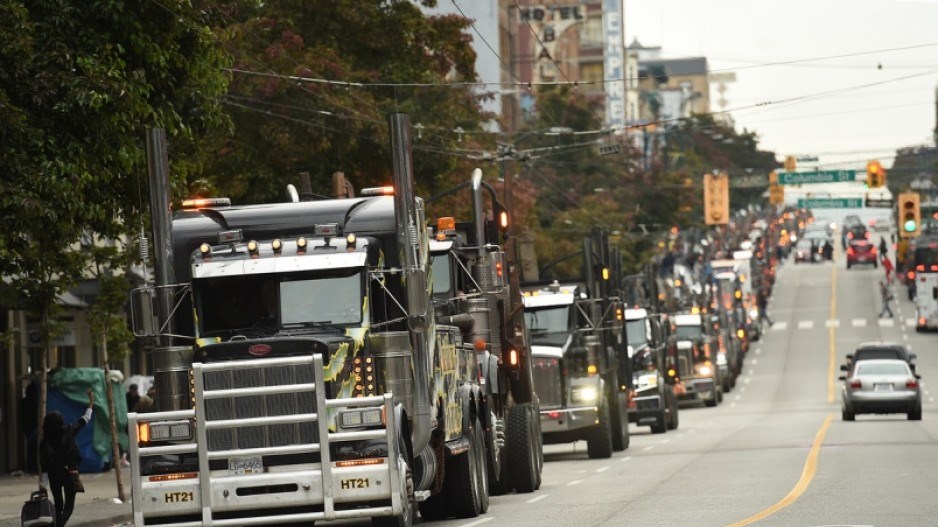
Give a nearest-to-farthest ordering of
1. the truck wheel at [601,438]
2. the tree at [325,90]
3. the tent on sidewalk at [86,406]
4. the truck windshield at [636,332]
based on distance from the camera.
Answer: the truck wheel at [601,438]
the tent on sidewalk at [86,406]
the tree at [325,90]
the truck windshield at [636,332]

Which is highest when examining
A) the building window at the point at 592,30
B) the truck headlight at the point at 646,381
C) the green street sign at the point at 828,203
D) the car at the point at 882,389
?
the building window at the point at 592,30

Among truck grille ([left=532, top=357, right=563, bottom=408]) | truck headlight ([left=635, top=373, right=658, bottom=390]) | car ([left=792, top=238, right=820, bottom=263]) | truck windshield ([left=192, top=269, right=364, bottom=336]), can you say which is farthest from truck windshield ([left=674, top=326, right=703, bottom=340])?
car ([left=792, top=238, right=820, bottom=263])

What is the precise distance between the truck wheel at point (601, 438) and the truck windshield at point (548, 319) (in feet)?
5.51

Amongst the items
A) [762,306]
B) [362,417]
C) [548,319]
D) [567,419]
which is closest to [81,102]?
[362,417]

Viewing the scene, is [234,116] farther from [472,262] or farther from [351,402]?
[351,402]

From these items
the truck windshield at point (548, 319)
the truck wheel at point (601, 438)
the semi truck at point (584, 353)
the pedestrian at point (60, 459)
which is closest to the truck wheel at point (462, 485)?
the pedestrian at point (60, 459)

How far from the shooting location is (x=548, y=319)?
34594 millimetres

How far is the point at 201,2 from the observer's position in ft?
80.8

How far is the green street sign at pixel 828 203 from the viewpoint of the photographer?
110 m

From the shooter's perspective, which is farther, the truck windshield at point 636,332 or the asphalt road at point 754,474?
the truck windshield at point 636,332

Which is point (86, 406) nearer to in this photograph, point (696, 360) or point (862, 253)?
point (696, 360)

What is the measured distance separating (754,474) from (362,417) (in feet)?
35.8

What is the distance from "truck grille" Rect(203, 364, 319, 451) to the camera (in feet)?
55.3

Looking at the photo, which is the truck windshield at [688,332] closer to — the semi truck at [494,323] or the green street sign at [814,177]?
the green street sign at [814,177]
